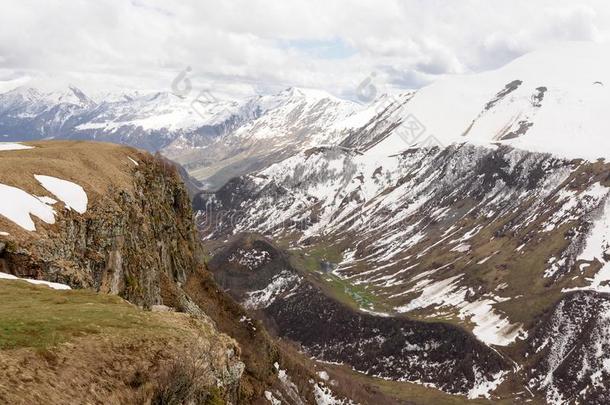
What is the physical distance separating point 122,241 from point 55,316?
34.4 meters

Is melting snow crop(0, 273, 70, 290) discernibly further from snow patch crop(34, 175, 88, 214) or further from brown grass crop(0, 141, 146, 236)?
snow patch crop(34, 175, 88, 214)

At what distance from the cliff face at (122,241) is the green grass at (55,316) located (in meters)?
7.29

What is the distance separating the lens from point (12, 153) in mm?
75938

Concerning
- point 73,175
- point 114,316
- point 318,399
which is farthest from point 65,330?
point 318,399

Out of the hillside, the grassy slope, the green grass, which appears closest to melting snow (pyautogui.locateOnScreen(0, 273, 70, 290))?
Result: the hillside

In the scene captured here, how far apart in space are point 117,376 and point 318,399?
138734 mm

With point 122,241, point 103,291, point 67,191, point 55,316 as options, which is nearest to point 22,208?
point 67,191

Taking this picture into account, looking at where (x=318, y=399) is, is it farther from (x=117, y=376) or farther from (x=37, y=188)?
(x=117, y=376)

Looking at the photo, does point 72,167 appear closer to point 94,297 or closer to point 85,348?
point 94,297

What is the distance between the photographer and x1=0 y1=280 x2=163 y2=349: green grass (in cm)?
2775

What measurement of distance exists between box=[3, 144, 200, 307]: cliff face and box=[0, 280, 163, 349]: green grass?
287 inches

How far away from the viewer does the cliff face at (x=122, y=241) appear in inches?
1841

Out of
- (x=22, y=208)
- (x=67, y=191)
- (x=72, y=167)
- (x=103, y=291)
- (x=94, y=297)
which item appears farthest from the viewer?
(x=72, y=167)

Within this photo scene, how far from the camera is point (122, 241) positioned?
64.8m
